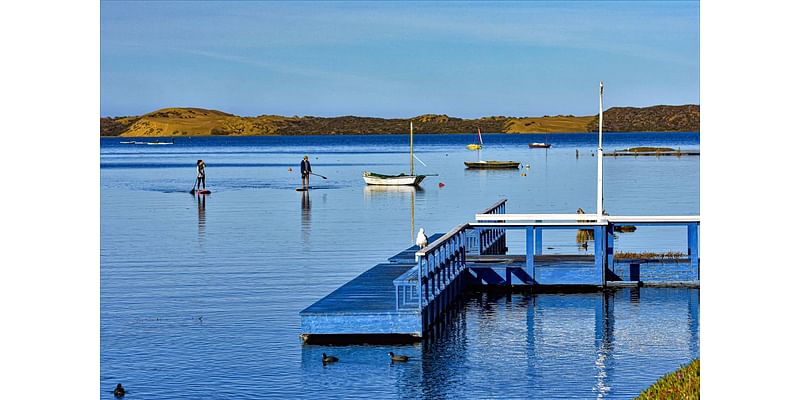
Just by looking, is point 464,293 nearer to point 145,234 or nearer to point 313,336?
point 313,336

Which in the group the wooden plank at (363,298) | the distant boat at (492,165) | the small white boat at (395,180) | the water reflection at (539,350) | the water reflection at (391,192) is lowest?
the water reflection at (539,350)

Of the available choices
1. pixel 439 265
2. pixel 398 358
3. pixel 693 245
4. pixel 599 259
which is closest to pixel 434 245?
pixel 439 265

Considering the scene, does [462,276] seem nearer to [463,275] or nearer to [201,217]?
[463,275]

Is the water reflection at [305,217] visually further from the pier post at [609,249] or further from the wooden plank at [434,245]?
the wooden plank at [434,245]

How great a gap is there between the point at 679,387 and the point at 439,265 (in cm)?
1217

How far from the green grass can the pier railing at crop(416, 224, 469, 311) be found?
9152 millimetres

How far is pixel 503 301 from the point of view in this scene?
24.6 m

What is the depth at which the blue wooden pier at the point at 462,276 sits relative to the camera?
19328 mm

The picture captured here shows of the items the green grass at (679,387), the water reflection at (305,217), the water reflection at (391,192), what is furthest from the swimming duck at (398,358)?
the water reflection at (391,192)

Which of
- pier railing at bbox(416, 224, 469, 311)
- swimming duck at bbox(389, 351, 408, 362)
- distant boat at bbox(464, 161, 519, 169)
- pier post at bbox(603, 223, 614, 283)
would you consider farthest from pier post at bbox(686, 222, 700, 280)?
distant boat at bbox(464, 161, 519, 169)

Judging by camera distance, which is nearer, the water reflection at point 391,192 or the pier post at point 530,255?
the pier post at point 530,255

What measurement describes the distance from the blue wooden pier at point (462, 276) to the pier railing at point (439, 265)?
2cm

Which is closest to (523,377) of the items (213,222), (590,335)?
(590,335)
